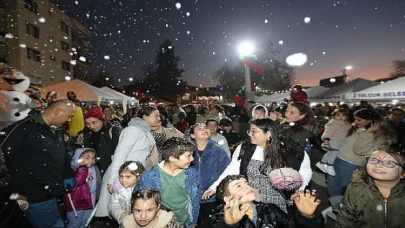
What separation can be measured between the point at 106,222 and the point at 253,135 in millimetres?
2612

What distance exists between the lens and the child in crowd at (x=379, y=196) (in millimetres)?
2656

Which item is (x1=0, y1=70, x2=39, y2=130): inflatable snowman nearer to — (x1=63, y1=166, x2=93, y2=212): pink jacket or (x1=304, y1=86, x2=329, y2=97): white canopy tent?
(x1=63, y1=166, x2=93, y2=212): pink jacket

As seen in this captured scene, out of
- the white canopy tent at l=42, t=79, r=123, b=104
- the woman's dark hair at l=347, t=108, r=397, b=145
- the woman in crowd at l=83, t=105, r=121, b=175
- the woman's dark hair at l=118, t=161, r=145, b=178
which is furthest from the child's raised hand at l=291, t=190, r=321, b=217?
the white canopy tent at l=42, t=79, r=123, b=104

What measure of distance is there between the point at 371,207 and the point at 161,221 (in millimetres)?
2202

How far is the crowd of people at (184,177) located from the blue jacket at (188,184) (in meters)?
0.01

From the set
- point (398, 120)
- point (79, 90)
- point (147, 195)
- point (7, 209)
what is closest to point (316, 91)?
point (398, 120)

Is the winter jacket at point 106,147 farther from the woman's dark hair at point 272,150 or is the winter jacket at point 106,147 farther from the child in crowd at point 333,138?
the child in crowd at point 333,138

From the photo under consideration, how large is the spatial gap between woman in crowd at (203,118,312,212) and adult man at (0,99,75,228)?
8.10 feet

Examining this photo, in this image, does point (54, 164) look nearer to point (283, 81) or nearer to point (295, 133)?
point (295, 133)

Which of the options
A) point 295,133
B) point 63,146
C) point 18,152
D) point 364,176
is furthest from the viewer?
point 295,133

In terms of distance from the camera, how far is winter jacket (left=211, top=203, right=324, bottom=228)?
2.36 meters

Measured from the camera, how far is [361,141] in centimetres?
477

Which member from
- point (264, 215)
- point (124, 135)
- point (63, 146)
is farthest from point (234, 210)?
point (63, 146)

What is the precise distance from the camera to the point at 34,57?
2838cm
